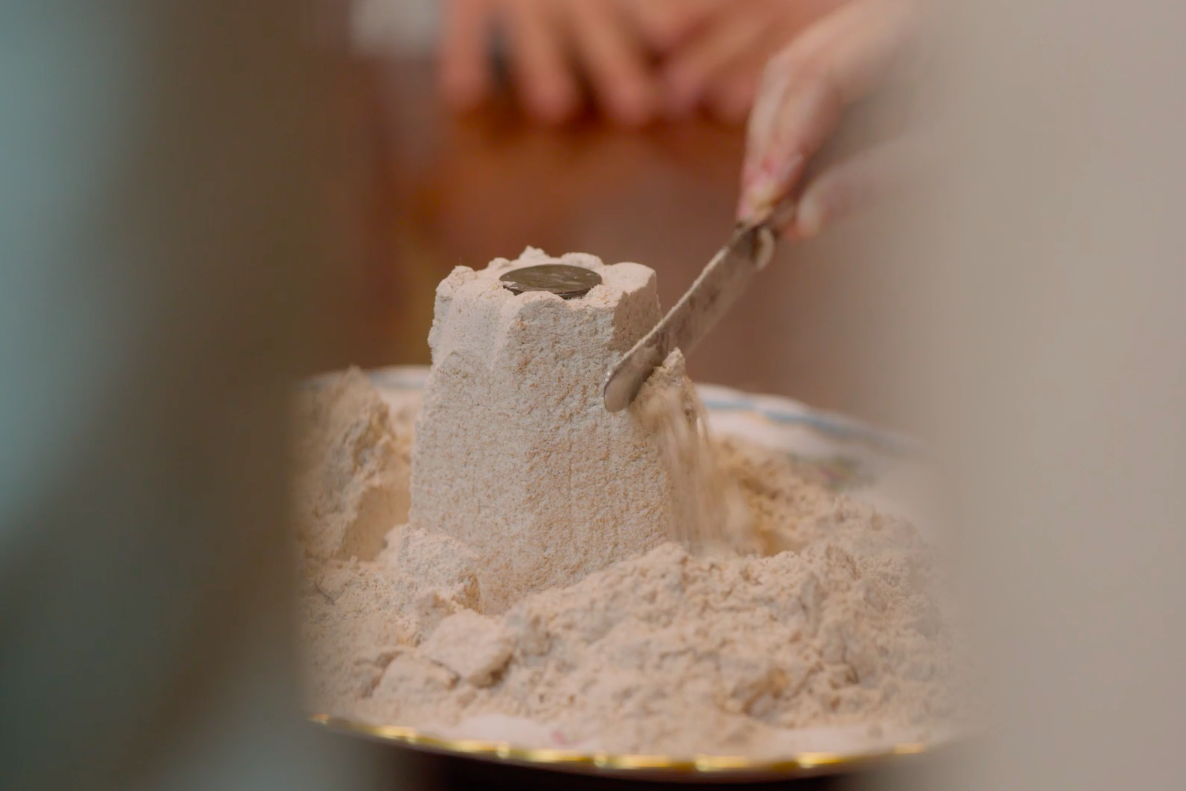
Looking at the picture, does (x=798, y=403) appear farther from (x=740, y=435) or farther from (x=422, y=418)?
(x=422, y=418)

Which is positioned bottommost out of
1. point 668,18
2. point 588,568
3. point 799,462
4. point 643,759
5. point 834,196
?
point 643,759

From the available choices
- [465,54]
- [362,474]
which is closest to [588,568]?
[362,474]

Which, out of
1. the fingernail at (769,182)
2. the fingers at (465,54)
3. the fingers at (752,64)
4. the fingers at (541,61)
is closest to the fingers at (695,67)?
the fingers at (752,64)

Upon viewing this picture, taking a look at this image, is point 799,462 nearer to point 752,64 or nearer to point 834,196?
point 834,196

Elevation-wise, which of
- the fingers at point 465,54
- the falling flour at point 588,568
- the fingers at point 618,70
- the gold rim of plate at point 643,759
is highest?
the fingers at point 618,70

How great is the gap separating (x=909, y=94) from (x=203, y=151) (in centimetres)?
51

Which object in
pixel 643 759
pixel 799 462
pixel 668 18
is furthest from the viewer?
pixel 668 18

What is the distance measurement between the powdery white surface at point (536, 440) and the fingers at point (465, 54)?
1.14 metres

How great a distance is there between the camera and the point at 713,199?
159 cm

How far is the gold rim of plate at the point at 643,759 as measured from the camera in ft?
1.54

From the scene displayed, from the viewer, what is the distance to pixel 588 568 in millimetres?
690

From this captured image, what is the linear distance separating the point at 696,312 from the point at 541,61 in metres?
1.21

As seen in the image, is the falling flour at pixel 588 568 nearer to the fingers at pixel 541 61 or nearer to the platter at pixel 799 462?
the platter at pixel 799 462

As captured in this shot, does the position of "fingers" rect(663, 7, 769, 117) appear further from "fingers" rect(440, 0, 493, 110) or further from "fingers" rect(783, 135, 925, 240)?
"fingers" rect(783, 135, 925, 240)
